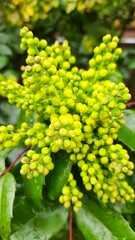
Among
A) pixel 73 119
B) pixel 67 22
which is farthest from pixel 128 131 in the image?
pixel 67 22

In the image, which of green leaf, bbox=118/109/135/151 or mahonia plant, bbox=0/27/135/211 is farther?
green leaf, bbox=118/109/135/151

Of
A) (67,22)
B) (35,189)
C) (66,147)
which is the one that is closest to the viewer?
(66,147)

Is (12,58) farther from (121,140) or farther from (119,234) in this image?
(119,234)

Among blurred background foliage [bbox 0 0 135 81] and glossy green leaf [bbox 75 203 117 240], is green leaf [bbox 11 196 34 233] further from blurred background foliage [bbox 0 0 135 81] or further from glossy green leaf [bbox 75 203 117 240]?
blurred background foliage [bbox 0 0 135 81]

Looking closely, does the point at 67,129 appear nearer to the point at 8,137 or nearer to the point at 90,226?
the point at 8,137

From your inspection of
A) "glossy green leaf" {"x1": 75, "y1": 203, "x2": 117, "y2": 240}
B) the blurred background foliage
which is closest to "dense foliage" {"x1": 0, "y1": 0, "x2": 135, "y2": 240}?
"glossy green leaf" {"x1": 75, "y1": 203, "x2": 117, "y2": 240}

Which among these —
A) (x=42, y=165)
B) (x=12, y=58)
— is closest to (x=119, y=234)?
(x=42, y=165)
